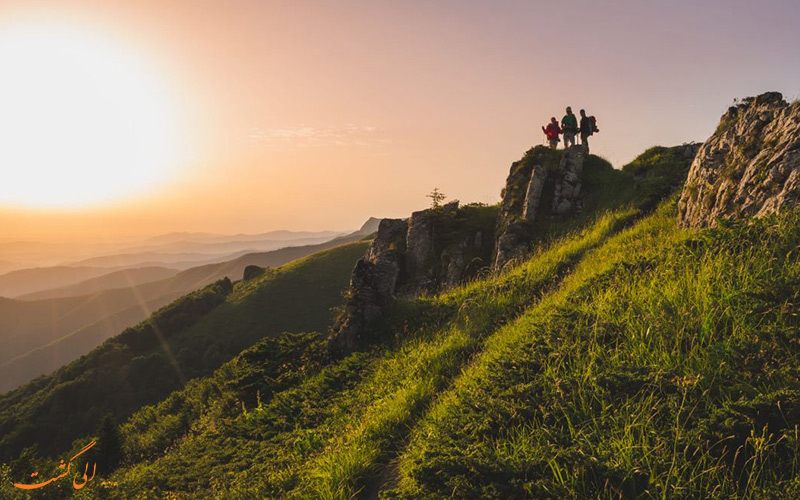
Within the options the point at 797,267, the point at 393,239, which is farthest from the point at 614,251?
the point at 393,239

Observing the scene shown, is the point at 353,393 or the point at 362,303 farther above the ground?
the point at 362,303

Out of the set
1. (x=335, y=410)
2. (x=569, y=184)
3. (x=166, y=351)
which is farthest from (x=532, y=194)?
(x=166, y=351)

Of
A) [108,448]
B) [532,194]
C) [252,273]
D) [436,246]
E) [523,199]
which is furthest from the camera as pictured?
[252,273]

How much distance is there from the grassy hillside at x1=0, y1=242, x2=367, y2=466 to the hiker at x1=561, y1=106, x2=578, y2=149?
55.5 metres

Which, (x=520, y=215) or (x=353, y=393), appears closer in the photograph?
(x=353, y=393)

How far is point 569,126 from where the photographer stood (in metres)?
25.2

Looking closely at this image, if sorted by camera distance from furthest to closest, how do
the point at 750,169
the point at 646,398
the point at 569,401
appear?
1. the point at 750,169
2. the point at 569,401
3. the point at 646,398

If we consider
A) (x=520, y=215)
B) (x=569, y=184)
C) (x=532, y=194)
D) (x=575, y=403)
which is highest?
(x=569, y=184)

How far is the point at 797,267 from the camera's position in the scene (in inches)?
240

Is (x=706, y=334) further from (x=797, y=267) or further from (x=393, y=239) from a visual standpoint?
(x=393, y=239)

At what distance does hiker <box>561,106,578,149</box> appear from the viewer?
25234mm

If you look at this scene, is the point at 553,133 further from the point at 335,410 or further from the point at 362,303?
the point at 335,410

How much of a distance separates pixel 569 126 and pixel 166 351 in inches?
3488

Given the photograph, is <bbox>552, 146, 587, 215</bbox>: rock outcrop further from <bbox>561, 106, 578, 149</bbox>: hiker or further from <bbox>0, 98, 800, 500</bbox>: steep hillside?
<bbox>0, 98, 800, 500</bbox>: steep hillside
